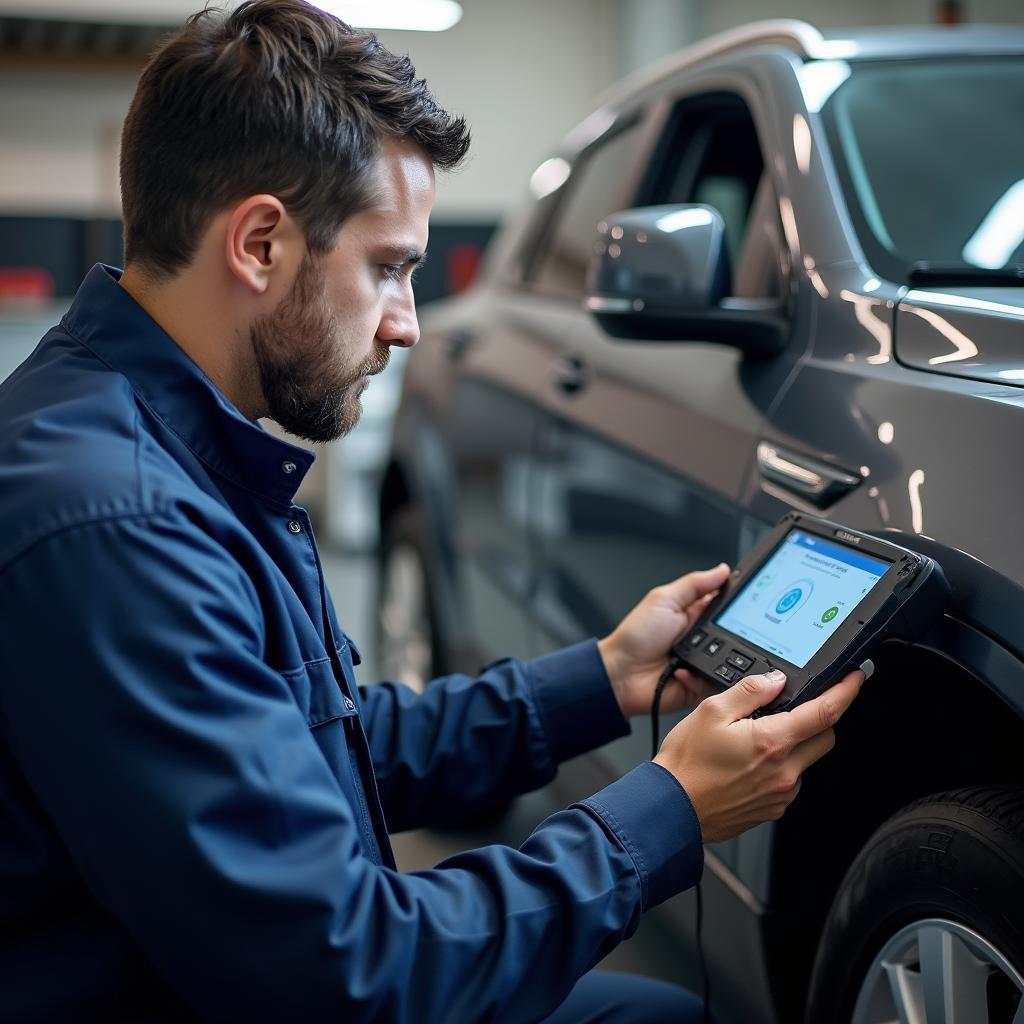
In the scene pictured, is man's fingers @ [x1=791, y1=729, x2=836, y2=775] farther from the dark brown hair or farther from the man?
the dark brown hair

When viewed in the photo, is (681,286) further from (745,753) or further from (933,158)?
(745,753)

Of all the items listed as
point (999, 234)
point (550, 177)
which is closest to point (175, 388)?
point (999, 234)

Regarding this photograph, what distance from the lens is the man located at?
836mm

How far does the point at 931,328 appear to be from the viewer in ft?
4.00

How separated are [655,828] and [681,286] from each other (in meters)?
0.69

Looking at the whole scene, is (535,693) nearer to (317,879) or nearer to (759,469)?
(759,469)

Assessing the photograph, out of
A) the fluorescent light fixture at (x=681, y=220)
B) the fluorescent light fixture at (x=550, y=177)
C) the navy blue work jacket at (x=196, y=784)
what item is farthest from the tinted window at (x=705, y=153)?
the navy blue work jacket at (x=196, y=784)

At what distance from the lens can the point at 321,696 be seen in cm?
106

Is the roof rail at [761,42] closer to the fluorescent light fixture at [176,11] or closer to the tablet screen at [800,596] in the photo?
the tablet screen at [800,596]

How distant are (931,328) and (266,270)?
24.4 inches

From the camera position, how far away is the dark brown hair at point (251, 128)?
101 cm

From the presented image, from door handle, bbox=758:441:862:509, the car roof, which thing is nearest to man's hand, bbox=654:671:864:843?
door handle, bbox=758:441:862:509

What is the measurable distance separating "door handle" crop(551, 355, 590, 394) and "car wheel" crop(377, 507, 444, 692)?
733mm

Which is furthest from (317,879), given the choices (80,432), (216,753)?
(80,432)
